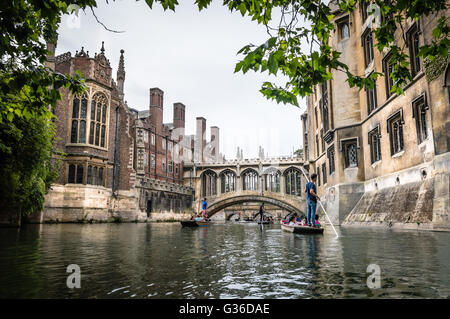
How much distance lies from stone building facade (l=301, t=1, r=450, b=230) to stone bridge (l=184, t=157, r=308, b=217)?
54.3 feet

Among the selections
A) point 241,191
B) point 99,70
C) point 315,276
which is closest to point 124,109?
point 99,70

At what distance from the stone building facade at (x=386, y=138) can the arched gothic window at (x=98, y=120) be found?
18014 mm

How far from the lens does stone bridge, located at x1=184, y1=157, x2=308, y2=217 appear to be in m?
38.8

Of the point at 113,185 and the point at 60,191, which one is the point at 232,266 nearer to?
the point at 60,191

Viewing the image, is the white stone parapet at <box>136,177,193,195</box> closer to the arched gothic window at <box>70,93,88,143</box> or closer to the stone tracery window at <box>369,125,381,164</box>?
the arched gothic window at <box>70,93,88,143</box>

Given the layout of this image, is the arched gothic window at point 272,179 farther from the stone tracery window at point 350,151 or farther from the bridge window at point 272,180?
the stone tracery window at point 350,151

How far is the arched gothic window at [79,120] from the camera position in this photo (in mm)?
25812

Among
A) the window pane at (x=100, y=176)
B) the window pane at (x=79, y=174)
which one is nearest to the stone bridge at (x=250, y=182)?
the window pane at (x=100, y=176)

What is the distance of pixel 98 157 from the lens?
2645 centimetres

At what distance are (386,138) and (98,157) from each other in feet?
69.2

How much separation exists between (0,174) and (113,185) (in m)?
15.8

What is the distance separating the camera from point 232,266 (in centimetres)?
417

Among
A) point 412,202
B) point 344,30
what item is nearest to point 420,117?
point 412,202
